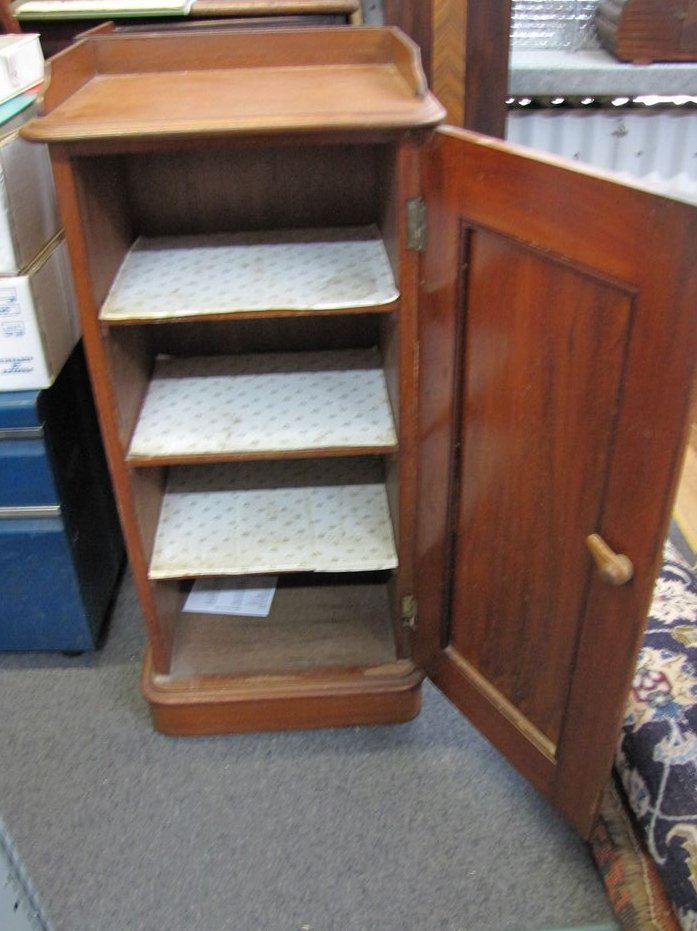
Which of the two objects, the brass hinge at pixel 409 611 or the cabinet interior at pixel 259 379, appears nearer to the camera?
the cabinet interior at pixel 259 379

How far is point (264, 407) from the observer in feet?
4.33

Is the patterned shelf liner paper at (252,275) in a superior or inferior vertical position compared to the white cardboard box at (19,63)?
inferior

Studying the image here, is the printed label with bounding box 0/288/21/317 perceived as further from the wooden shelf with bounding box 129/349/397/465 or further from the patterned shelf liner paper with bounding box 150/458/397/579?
the patterned shelf liner paper with bounding box 150/458/397/579

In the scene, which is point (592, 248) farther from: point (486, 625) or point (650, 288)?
point (486, 625)

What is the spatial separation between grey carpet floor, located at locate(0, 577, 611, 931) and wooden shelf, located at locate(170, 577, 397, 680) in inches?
5.2

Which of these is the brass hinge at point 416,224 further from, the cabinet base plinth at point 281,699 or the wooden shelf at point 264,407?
the cabinet base plinth at point 281,699

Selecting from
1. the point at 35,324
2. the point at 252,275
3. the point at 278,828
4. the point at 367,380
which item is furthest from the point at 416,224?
the point at 278,828

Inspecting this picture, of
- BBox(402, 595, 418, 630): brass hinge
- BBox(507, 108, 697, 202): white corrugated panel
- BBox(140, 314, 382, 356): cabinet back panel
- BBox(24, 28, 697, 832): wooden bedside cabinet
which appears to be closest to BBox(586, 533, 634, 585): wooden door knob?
BBox(24, 28, 697, 832): wooden bedside cabinet

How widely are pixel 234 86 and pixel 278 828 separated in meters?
1.13

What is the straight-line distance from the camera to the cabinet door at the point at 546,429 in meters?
0.78

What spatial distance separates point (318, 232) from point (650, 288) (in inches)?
28.8

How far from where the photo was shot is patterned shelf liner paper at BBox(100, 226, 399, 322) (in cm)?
111

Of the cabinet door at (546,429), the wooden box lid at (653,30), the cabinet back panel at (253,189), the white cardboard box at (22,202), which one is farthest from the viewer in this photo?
the wooden box lid at (653,30)

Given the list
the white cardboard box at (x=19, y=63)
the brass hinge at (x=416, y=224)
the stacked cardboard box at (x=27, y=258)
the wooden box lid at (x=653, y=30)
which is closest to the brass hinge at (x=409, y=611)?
the brass hinge at (x=416, y=224)
